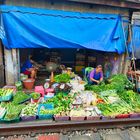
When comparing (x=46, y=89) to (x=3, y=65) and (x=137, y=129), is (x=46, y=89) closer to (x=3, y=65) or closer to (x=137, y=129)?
(x=3, y=65)

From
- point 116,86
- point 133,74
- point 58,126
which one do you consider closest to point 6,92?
point 58,126

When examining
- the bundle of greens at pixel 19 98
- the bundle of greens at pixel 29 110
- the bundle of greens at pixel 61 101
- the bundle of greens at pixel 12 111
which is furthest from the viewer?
the bundle of greens at pixel 19 98

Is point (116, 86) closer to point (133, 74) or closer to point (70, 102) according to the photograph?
point (133, 74)

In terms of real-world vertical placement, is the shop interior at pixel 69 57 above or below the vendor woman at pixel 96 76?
above

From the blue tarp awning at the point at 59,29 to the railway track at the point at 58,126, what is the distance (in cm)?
350

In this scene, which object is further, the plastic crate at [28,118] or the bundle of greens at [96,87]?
the bundle of greens at [96,87]

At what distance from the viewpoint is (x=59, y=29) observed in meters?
7.49

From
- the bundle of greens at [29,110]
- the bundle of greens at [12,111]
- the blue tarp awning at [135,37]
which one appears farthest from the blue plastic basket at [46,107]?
the blue tarp awning at [135,37]

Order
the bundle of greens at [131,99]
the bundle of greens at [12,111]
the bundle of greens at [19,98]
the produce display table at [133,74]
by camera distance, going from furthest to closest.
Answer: the produce display table at [133,74]
the bundle of greens at [131,99]
the bundle of greens at [19,98]
the bundle of greens at [12,111]

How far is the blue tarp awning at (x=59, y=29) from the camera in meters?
6.93

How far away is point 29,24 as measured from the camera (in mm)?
7066

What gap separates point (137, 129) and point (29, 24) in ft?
18.9

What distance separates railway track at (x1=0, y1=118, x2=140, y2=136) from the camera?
16.2ft

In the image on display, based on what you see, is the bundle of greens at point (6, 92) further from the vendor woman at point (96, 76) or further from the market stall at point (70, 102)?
the vendor woman at point (96, 76)
